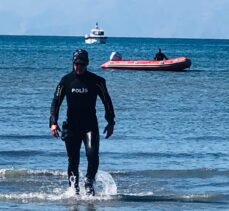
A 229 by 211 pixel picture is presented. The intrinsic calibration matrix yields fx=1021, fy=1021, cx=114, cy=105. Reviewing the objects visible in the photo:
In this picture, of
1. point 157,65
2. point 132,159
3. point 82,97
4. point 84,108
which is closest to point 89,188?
point 84,108

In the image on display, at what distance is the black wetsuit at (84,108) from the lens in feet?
39.4

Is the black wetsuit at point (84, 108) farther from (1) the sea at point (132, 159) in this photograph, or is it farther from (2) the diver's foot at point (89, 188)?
(1) the sea at point (132, 159)

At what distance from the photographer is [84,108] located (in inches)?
474

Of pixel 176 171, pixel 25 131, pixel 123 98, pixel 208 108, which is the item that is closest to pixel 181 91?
pixel 123 98

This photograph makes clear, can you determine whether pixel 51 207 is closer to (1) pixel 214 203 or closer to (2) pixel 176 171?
(1) pixel 214 203

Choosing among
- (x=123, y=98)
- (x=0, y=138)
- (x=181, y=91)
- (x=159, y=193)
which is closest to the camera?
(x=159, y=193)

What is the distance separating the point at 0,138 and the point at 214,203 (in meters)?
7.99

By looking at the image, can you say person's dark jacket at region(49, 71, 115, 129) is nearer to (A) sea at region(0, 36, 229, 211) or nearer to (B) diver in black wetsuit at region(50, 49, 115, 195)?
(B) diver in black wetsuit at region(50, 49, 115, 195)

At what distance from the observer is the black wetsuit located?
39.4 feet

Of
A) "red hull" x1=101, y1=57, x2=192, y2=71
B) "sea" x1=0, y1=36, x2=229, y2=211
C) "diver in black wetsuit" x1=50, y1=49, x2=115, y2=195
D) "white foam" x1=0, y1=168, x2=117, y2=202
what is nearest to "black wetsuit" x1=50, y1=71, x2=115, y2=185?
"diver in black wetsuit" x1=50, y1=49, x2=115, y2=195

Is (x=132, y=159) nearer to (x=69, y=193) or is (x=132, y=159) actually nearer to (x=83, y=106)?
(x=69, y=193)

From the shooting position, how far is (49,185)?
13.7 meters

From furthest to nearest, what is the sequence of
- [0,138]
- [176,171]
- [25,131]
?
[25,131] → [0,138] → [176,171]

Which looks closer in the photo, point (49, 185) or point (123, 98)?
point (49, 185)
